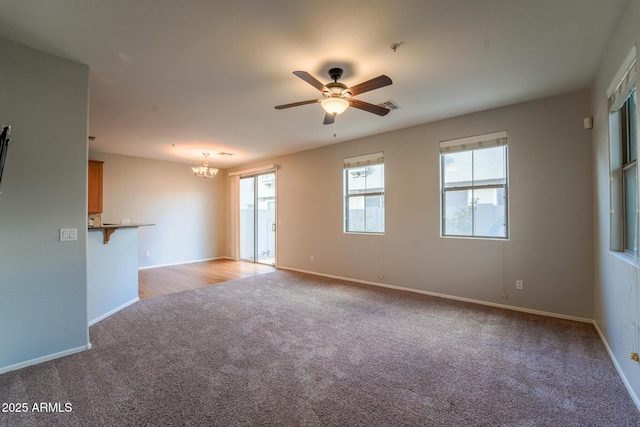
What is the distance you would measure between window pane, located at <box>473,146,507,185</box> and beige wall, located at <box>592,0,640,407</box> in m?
0.93

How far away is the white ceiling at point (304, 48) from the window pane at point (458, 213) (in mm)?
1210

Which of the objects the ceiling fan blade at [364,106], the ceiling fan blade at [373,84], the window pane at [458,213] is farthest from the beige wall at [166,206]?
the window pane at [458,213]

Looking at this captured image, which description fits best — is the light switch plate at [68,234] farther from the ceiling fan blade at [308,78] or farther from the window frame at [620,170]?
the window frame at [620,170]

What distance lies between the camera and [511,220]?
3.78 meters

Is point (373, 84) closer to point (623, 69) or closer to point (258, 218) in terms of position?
point (623, 69)

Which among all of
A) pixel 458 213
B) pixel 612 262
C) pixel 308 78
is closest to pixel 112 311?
pixel 308 78

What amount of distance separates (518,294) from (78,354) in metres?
4.97

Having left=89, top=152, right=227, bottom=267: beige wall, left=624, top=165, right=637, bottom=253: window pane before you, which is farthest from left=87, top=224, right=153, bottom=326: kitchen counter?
left=624, top=165, right=637, bottom=253: window pane

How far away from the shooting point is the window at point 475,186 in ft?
12.8

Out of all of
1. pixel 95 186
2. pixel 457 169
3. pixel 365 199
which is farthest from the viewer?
pixel 95 186

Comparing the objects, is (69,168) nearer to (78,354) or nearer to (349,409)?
(78,354)

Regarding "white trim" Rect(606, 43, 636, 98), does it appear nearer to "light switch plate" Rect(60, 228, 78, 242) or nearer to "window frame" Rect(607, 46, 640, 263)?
"window frame" Rect(607, 46, 640, 263)

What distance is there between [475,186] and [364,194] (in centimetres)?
189

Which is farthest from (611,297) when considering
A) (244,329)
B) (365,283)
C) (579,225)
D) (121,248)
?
(121,248)
